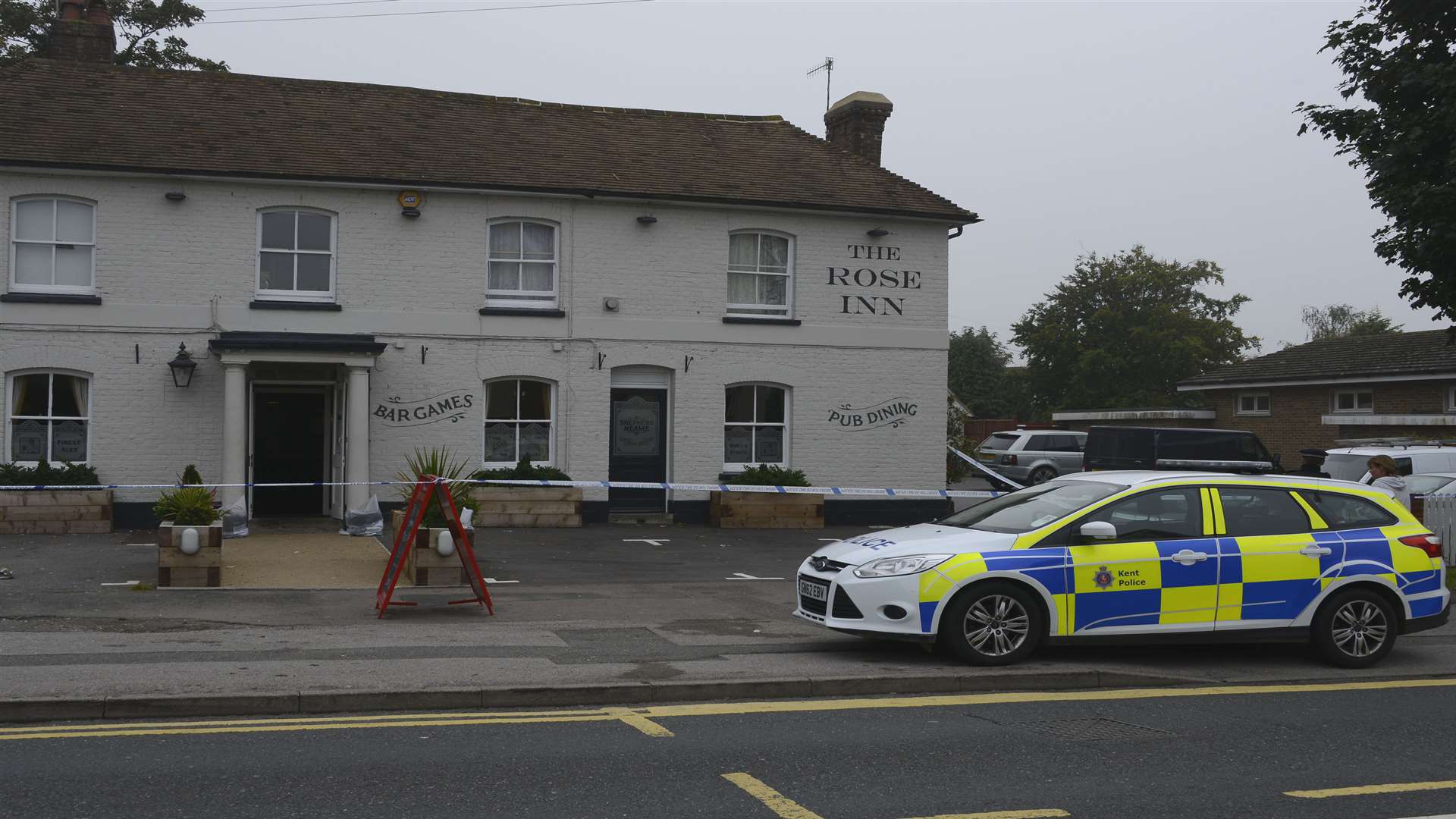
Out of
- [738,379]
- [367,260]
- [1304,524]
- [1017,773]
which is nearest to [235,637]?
[1017,773]

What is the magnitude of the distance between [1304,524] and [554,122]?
1612cm

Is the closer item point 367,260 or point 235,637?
point 235,637

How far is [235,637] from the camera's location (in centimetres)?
1028

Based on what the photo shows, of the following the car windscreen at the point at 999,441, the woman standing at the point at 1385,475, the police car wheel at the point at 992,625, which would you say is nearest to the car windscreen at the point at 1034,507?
the police car wheel at the point at 992,625

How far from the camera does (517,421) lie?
21.0 m

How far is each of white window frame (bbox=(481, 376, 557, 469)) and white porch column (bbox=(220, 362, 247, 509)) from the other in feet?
12.0

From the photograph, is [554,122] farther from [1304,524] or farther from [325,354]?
[1304,524]

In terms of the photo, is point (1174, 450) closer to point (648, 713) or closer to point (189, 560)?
point (189, 560)

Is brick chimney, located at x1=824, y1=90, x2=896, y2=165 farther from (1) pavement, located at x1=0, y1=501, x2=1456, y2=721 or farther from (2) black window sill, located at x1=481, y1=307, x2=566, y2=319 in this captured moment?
(1) pavement, located at x1=0, y1=501, x2=1456, y2=721

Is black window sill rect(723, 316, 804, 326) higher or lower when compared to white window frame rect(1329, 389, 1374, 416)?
higher

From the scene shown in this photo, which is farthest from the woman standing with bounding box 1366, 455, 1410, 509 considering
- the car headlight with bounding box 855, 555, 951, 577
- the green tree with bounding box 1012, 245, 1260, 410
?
the green tree with bounding box 1012, 245, 1260, 410

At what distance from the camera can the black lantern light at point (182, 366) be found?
1895 centimetres

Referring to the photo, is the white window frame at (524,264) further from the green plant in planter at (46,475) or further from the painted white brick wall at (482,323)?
the green plant in planter at (46,475)

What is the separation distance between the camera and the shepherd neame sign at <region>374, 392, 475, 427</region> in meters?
20.2
